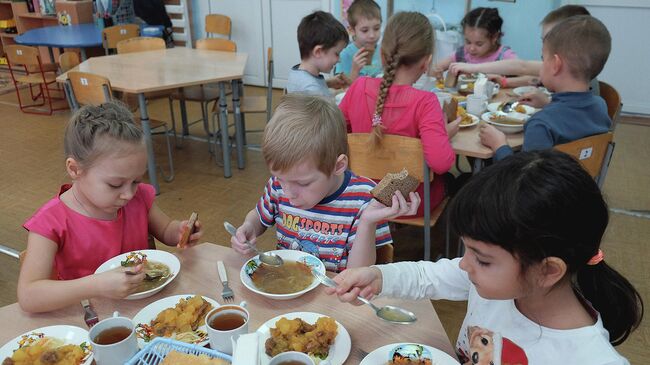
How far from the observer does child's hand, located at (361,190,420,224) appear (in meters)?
1.24

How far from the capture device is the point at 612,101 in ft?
8.91

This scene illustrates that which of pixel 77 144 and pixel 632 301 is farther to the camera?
pixel 77 144

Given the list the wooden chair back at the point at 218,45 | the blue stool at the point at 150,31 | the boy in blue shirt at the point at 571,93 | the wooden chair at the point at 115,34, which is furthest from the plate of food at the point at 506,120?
the blue stool at the point at 150,31

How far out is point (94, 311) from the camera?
1168 millimetres

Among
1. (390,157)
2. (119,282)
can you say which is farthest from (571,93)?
(119,282)

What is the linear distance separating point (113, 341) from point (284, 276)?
0.48 m

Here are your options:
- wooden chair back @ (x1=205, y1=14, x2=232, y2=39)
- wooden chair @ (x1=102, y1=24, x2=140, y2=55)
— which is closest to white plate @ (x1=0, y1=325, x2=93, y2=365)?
wooden chair @ (x1=102, y1=24, x2=140, y2=55)

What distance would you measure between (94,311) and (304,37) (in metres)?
2.30

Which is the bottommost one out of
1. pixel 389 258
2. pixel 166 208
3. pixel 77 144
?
pixel 166 208

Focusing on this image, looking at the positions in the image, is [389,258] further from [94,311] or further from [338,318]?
[94,311]

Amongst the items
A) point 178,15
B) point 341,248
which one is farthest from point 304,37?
point 178,15

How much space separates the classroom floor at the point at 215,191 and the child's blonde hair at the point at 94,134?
1.58 meters

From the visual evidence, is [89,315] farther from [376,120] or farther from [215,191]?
[215,191]

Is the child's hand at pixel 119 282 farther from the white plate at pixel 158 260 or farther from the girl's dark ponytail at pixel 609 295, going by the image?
the girl's dark ponytail at pixel 609 295
